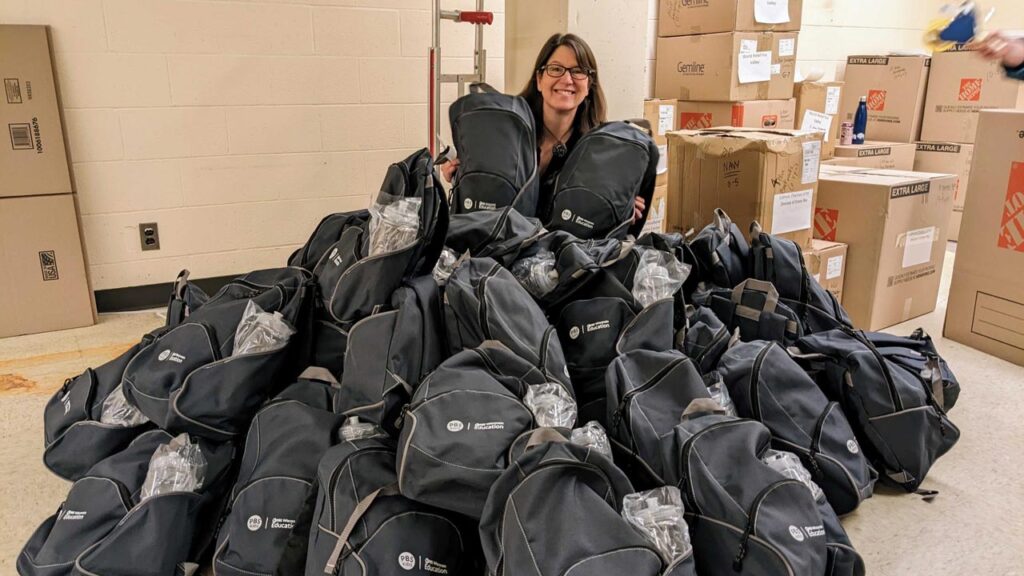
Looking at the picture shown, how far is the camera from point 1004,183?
2820 millimetres

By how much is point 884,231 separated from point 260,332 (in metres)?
2.44

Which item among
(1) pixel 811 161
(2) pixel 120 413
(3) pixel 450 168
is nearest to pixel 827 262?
(1) pixel 811 161

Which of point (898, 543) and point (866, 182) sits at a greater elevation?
point (866, 182)

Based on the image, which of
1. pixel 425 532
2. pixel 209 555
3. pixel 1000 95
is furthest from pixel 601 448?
pixel 1000 95

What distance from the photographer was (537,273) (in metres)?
2.03

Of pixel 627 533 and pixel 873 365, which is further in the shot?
pixel 873 365

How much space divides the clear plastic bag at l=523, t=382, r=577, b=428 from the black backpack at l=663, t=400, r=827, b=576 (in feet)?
0.76

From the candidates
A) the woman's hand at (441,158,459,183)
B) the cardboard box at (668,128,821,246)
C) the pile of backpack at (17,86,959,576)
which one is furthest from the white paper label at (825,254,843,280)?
the woman's hand at (441,158,459,183)

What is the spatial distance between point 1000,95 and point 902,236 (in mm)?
2100

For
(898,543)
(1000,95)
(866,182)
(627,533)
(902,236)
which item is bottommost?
(898,543)

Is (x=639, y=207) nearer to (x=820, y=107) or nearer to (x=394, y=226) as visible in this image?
(x=394, y=226)

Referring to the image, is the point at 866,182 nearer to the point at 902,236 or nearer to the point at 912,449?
the point at 902,236

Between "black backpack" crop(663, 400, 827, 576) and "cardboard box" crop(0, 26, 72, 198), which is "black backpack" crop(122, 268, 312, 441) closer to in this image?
"black backpack" crop(663, 400, 827, 576)

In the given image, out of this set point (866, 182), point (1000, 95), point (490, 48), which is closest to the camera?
point (866, 182)
